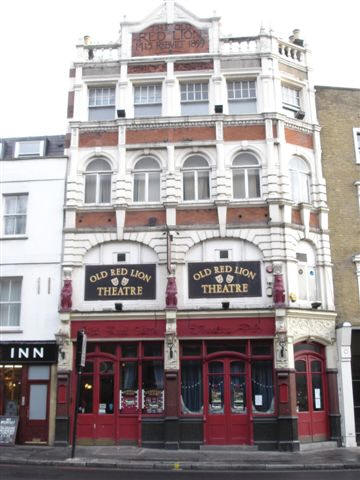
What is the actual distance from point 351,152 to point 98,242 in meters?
11.3

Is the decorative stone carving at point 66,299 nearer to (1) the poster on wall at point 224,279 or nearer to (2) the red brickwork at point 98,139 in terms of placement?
(1) the poster on wall at point 224,279

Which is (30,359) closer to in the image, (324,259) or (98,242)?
(98,242)

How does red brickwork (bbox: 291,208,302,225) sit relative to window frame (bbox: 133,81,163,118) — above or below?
below

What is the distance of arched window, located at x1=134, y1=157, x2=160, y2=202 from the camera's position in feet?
74.7

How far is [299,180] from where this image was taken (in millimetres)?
23109

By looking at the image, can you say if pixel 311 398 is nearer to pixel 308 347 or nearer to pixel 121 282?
pixel 308 347

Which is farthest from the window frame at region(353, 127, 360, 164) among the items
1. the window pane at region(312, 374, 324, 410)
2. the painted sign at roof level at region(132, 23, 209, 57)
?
the window pane at region(312, 374, 324, 410)

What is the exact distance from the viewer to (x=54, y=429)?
20.4 metres

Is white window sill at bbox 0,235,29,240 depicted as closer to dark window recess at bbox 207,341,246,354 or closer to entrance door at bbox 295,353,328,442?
dark window recess at bbox 207,341,246,354

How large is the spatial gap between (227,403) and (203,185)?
335 inches

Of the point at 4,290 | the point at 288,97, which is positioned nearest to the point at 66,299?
the point at 4,290

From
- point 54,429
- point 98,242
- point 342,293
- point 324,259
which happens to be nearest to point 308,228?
point 324,259

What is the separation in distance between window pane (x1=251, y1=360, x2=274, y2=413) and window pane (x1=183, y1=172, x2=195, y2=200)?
23.0 ft

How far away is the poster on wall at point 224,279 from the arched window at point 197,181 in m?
2.91
